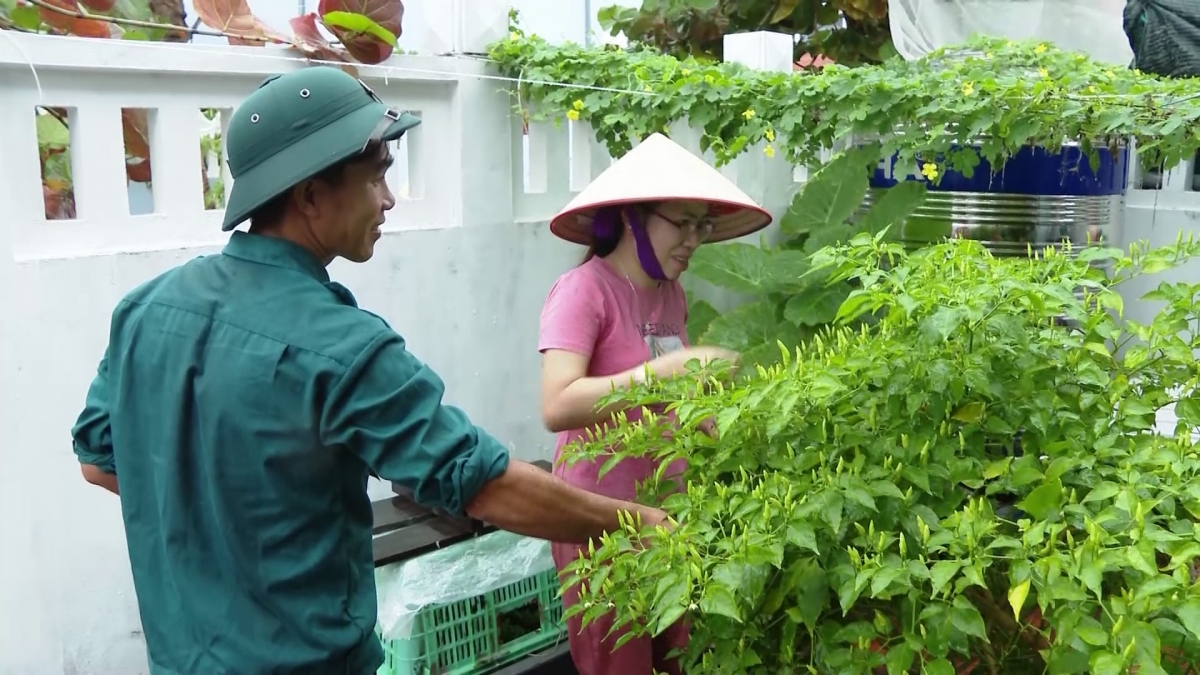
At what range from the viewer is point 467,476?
4.33 feet

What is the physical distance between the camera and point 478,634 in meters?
2.70

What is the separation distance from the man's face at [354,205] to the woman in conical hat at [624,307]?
630 millimetres

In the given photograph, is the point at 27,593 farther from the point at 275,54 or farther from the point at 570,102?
the point at 570,102

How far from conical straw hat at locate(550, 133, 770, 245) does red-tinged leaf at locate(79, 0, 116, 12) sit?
1584 millimetres

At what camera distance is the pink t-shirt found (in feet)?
6.82

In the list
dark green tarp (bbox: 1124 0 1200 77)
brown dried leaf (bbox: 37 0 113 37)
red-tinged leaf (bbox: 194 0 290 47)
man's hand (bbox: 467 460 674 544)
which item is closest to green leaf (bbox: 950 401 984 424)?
man's hand (bbox: 467 460 674 544)

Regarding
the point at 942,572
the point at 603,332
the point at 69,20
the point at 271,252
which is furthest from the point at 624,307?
the point at 69,20

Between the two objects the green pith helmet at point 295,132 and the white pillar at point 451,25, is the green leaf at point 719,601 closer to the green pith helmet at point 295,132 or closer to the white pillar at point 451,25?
the green pith helmet at point 295,132

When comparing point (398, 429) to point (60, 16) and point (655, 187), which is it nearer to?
point (655, 187)

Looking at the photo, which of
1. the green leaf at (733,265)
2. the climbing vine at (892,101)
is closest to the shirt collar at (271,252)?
the climbing vine at (892,101)

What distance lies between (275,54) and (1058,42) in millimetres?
2728

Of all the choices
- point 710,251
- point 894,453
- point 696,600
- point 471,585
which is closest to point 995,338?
point 894,453

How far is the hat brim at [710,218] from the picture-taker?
87.4 inches

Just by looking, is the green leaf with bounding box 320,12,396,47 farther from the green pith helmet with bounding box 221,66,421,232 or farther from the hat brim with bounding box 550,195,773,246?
the green pith helmet with bounding box 221,66,421,232
